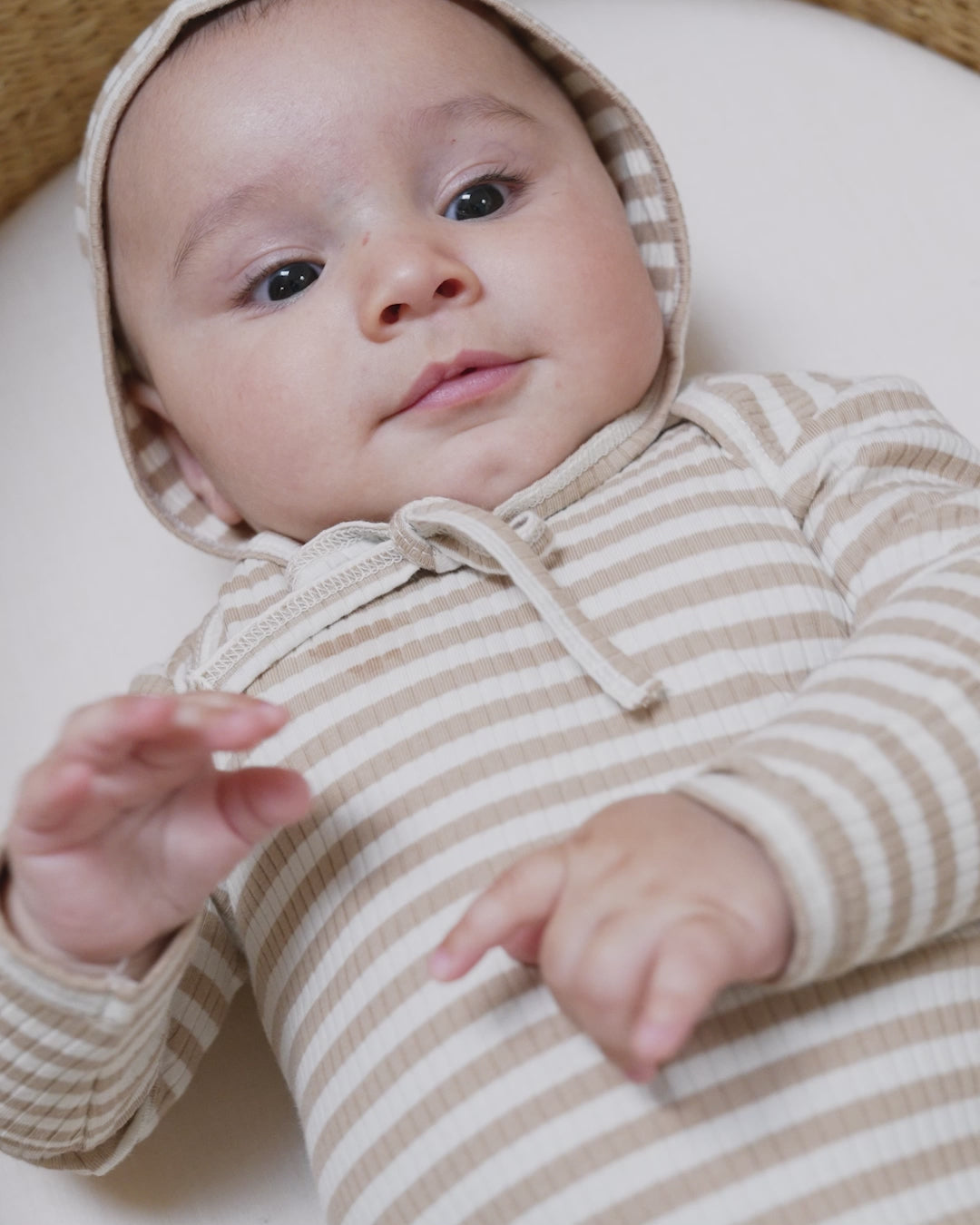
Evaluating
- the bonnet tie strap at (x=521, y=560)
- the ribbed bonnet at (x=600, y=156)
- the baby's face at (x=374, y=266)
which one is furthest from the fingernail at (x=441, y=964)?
the ribbed bonnet at (x=600, y=156)

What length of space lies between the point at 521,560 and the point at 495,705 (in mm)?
99

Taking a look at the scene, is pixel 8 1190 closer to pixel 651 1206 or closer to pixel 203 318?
pixel 651 1206

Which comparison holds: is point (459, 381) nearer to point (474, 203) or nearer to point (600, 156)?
point (474, 203)

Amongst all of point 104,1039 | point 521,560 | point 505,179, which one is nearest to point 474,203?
point 505,179

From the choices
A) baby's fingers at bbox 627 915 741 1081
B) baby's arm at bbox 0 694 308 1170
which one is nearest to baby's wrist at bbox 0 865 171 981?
baby's arm at bbox 0 694 308 1170

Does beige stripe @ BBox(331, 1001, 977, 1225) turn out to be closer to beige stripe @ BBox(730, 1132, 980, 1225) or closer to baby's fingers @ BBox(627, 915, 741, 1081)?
beige stripe @ BBox(730, 1132, 980, 1225)

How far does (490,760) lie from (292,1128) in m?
0.43

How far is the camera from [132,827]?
33.3 inches

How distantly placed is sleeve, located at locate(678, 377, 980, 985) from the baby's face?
25 cm

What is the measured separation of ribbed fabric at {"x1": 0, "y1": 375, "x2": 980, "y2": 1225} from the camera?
82 centimetres

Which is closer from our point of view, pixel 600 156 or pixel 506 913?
pixel 506 913

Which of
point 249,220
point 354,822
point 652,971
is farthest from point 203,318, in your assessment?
point 652,971

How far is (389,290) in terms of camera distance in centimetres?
100

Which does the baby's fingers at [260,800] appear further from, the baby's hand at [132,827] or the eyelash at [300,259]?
the eyelash at [300,259]
